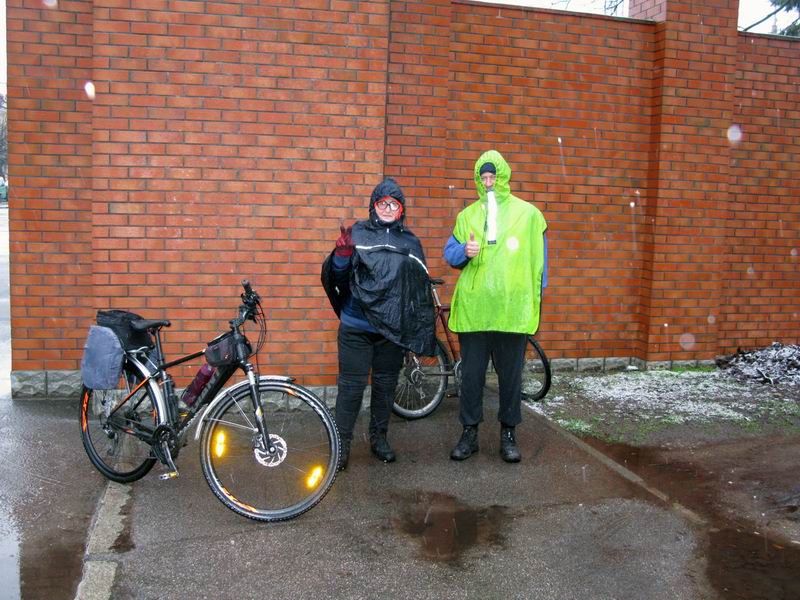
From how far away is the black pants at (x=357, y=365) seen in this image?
4820 mm

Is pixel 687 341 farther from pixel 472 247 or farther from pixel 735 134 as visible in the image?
pixel 472 247

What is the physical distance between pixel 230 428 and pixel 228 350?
0.42 m

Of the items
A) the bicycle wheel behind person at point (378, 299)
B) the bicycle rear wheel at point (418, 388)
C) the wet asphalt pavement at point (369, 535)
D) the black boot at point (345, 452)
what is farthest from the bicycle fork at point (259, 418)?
the bicycle rear wheel at point (418, 388)

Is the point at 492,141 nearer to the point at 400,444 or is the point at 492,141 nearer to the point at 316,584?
the point at 400,444

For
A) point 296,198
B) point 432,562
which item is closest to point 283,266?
point 296,198

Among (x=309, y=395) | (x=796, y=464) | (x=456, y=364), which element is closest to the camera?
(x=309, y=395)

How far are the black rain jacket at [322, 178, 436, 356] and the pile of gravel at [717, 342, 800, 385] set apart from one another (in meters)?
4.08

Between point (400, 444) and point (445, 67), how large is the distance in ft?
10.2

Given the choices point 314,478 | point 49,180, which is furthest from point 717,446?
point 49,180

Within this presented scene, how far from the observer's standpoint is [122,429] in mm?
4512

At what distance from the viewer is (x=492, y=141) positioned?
711 centimetres

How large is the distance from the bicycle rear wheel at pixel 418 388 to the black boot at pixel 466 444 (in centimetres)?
91

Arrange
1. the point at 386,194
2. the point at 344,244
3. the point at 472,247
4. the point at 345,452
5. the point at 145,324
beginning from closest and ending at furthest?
the point at 344,244, the point at 145,324, the point at 386,194, the point at 472,247, the point at 345,452

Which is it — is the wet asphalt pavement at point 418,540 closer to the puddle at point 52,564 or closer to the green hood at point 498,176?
the puddle at point 52,564
